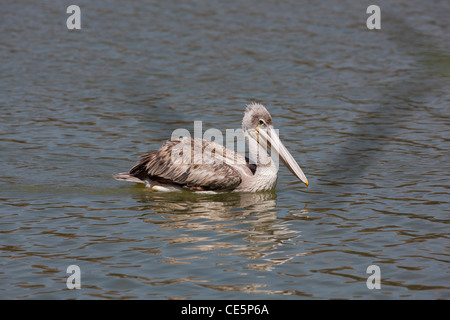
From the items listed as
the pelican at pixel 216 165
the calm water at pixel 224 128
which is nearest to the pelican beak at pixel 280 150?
the pelican at pixel 216 165

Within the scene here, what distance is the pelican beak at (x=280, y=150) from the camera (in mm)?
9812

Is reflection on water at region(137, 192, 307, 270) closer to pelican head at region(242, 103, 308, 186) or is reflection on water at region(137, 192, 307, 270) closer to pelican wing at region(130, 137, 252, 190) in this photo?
pelican wing at region(130, 137, 252, 190)

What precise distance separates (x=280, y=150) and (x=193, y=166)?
3.68ft

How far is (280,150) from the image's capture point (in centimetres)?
1009

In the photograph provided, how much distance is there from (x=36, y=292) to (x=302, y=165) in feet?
16.4

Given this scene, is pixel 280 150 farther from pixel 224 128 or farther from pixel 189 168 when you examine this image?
pixel 224 128

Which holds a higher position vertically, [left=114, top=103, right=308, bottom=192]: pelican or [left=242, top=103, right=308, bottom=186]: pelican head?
[left=242, top=103, right=308, bottom=186]: pelican head

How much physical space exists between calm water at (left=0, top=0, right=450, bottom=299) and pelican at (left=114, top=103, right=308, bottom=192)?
0.20 meters

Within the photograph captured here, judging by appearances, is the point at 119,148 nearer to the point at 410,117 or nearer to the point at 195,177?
the point at 195,177

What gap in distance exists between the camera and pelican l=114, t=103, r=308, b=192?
9914 mm

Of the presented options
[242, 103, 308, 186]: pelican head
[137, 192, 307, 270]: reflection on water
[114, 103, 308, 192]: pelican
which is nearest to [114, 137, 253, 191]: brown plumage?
[114, 103, 308, 192]: pelican

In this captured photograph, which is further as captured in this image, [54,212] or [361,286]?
[54,212]
